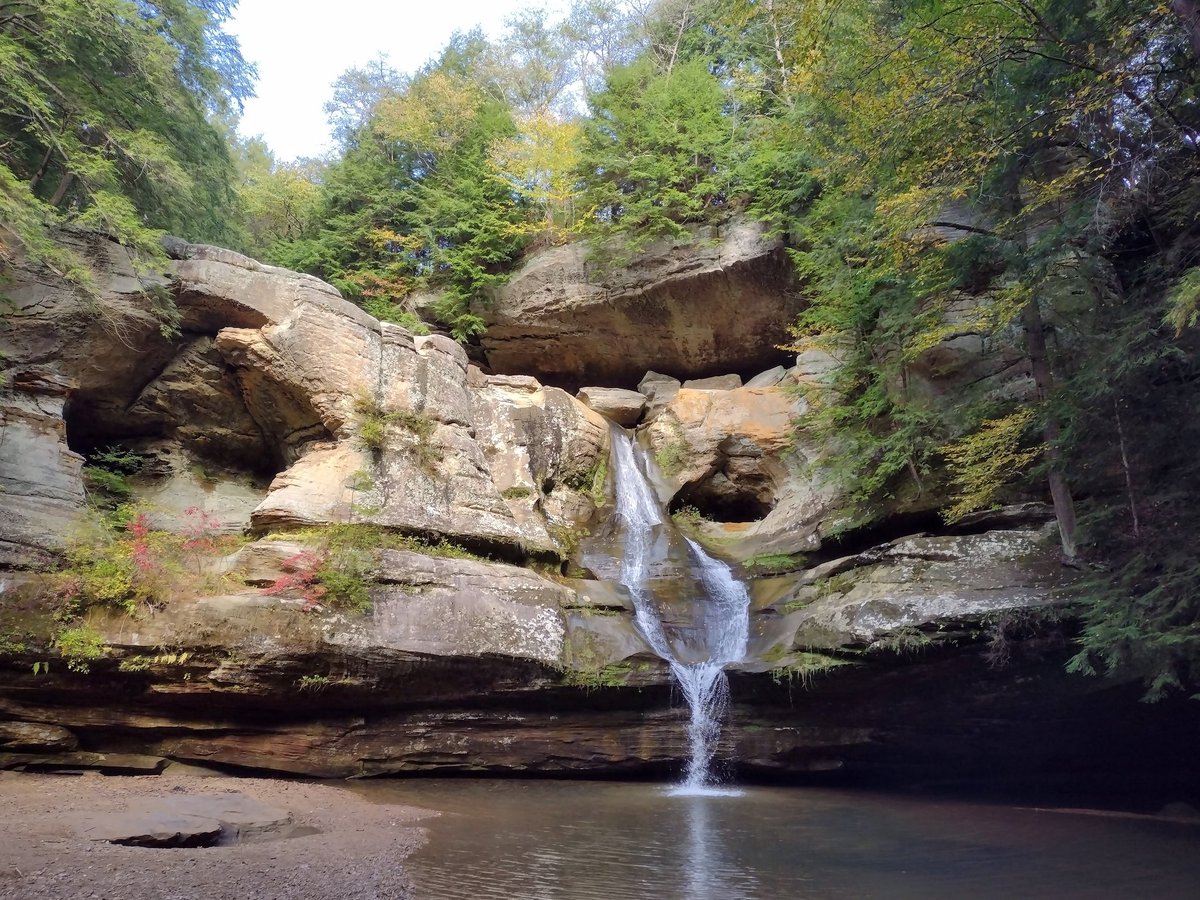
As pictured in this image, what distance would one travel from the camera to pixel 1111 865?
22.8 ft

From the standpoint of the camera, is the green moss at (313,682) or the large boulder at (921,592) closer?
the large boulder at (921,592)

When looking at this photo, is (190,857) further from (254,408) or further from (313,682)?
(254,408)

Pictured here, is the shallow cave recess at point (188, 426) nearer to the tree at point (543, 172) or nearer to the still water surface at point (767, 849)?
the still water surface at point (767, 849)

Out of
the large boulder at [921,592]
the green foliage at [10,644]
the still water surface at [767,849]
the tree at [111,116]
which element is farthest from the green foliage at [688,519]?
the green foliage at [10,644]

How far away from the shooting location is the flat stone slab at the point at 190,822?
6.26 m

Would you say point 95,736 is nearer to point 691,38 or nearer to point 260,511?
point 260,511

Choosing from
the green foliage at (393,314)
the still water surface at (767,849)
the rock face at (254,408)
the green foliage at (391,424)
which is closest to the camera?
the still water surface at (767,849)

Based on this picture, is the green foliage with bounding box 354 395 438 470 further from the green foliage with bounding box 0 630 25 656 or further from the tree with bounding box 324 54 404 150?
the tree with bounding box 324 54 404 150

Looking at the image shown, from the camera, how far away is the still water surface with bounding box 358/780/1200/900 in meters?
5.97

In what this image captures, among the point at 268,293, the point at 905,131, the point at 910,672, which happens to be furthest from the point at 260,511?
the point at 905,131

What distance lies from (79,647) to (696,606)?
978 cm

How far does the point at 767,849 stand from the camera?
7.30 metres

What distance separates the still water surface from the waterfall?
130 centimetres

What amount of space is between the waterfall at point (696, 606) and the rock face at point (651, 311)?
341 cm
